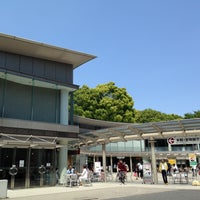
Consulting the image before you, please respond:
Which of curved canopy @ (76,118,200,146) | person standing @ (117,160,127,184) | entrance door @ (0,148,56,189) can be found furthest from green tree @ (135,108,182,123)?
entrance door @ (0,148,56,189)

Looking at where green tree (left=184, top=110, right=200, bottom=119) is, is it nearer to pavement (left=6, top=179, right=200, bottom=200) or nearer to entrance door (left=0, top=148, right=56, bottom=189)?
pavement (left=6, top=179, right=200, bottom=200)

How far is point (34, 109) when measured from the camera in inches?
723

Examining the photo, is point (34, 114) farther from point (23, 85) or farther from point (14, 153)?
point (14, 153)

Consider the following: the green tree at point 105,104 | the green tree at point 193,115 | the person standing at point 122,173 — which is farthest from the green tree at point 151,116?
the person standing at point 122,173

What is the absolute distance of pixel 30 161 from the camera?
16.3m

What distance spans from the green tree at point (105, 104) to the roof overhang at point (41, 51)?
23.3 meters

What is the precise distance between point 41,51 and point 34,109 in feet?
13.4

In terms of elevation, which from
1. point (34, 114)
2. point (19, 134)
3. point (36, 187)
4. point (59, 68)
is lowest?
point (36, 187)

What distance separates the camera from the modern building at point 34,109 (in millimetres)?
15664

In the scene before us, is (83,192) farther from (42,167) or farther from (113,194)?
(42,167)

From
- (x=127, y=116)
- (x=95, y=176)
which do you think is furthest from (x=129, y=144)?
(x=95, y=176)

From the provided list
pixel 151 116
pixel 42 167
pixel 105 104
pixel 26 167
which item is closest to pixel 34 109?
pixel 42 167

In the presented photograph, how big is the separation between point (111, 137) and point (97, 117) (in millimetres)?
23177

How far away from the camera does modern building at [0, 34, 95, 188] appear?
1566 cm
